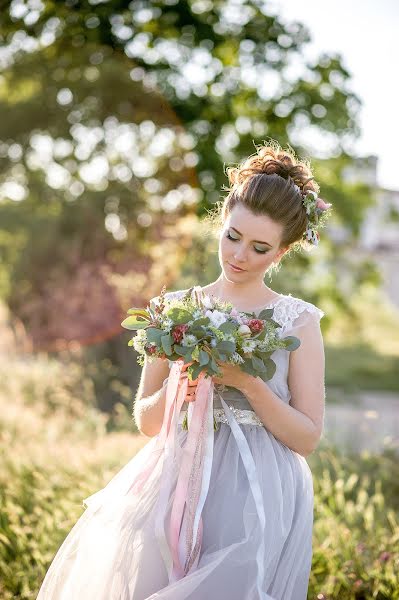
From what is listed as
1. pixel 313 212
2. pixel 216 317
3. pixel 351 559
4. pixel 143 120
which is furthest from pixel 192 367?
pixel 143 120

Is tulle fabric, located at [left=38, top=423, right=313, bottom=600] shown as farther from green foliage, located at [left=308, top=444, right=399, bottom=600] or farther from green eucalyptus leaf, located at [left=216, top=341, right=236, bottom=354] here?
green foliage, located at [left=308, top=444, right=399, bottom=600]

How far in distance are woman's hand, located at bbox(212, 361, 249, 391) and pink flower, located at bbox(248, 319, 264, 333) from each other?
142mm

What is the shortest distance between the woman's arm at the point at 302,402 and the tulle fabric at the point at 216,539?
0.32 ft

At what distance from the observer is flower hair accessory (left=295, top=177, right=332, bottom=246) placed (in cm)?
302

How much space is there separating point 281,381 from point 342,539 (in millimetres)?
1918

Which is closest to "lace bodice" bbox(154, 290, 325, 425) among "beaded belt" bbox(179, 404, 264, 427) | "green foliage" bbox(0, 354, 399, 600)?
"beaded belt" bbox(179, 404, 264, 427)

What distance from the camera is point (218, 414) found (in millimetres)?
2902

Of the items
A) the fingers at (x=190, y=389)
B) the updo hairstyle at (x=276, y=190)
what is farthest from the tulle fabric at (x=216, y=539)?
the updo hairstyle at (x=276, y=190)

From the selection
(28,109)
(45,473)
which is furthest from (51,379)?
(28,109)

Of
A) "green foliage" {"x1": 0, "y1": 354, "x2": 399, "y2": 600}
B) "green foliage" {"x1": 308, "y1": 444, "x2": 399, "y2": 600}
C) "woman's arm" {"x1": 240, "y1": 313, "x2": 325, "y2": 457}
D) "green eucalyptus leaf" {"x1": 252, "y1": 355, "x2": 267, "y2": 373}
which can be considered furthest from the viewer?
"green foliage" {"x1": 0, "y1": 354, "x2": 399, "y2": 600}

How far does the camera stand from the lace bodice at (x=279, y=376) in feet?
9.38

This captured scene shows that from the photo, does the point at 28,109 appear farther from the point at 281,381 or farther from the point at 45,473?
the point at 281,381

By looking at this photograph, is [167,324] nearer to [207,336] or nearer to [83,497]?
[207,336]

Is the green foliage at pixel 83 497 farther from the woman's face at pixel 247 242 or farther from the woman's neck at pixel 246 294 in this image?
the woman's face at pixel 247 242
